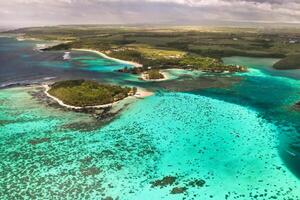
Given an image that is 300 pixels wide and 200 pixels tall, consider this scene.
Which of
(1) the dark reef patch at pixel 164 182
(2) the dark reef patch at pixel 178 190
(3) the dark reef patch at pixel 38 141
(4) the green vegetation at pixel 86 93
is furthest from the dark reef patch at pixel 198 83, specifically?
(2) the dark reef patch at pixel 178 190

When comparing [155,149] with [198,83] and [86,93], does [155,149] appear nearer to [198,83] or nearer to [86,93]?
[86,93]

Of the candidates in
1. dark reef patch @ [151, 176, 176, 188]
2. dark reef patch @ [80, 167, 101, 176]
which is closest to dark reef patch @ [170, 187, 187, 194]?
dark reef patch @ [151, 176, 176, 188]

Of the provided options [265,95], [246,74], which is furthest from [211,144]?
[246,74]

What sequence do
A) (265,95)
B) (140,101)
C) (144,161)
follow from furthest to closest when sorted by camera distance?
1. (265,95)
2. (140,101)
3. (144,161)

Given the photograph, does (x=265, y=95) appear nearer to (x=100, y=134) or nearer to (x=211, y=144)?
(x=211, y=144)

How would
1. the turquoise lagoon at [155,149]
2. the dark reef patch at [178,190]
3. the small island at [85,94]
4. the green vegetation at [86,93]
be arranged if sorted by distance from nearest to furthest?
the dark reef patch at [178,190] → the turquoise lagoon at [155,149] → the small island at [85,94] → the green vegetation at [86,93]

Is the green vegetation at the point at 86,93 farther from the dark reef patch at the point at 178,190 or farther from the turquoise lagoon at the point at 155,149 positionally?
the dark reef patch at the point at 178,190

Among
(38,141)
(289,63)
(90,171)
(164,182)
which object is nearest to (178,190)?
(164,182)
